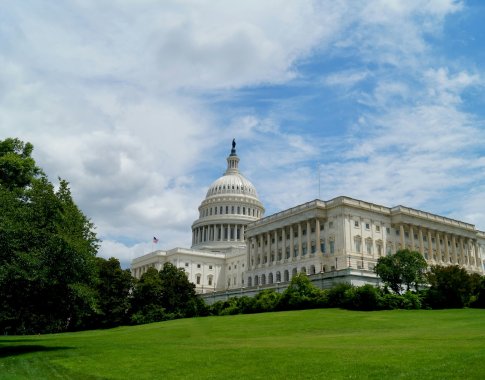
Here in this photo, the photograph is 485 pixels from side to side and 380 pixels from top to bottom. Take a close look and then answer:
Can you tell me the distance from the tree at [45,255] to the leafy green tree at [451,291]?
161 ft

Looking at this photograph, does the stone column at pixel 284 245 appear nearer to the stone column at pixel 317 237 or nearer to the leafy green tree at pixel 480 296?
the stone column at pixel 317 237

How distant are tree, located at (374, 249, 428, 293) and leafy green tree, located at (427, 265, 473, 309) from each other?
5.53 metres

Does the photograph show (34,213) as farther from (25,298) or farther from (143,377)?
(143,377)

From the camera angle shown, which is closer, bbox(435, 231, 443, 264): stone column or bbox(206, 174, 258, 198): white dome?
bbox(435, 231, 443, 264): stone column

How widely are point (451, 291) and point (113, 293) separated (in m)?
54.1

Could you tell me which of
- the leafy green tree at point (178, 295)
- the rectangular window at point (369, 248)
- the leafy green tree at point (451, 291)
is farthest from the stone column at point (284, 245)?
Result: the leafy green tree at point (451, 291)

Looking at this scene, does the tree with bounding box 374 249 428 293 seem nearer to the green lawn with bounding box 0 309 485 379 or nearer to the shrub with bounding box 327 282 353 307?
the shrub with bounding box 327 282 353 307

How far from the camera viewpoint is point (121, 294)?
86875 mm

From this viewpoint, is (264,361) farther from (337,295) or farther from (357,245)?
(357,245)

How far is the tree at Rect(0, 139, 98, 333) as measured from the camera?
37.4 meters

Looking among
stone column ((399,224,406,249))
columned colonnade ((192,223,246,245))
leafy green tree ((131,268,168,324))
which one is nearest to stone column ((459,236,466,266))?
stone column ((399,224,406,249))

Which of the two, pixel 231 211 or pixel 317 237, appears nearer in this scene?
pixel 317 237

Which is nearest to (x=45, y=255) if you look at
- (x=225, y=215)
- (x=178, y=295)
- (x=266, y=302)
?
(x=266, y=302)

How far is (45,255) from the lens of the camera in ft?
124
